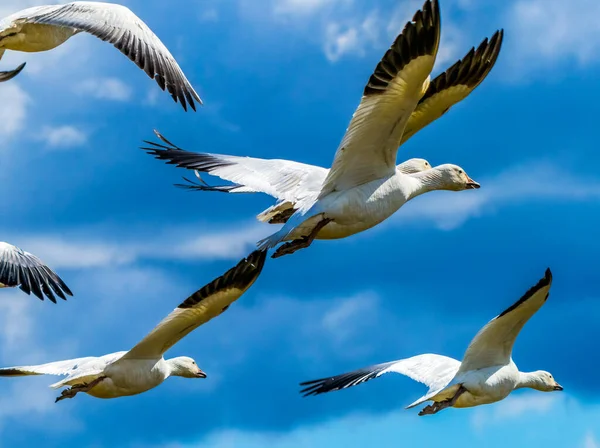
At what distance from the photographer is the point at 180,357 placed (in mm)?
15875

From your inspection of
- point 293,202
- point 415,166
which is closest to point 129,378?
point 293,202

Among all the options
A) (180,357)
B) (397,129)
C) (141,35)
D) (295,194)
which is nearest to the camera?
(397,129)

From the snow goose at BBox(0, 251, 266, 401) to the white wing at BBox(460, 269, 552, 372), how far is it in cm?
274

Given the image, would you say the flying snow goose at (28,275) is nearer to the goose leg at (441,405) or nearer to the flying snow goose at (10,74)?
the flying snow goose at (10,74)

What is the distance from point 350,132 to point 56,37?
4359 mm

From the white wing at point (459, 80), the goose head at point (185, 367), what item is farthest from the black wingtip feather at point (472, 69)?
the goose head at point (185, 367)

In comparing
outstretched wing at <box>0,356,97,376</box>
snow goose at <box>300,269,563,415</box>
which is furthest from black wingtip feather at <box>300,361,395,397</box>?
outstretched wing at <box>0,356,97,376</box>

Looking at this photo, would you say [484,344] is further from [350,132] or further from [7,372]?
[7,372]

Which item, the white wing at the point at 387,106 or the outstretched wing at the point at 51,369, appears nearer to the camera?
the white wing at the point at 387,106

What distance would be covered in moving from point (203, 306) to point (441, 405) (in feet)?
9.87

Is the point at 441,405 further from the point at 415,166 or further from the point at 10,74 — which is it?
the point at 10,74

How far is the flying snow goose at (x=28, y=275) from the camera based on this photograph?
591 inches

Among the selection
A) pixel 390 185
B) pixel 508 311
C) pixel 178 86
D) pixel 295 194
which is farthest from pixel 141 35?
pixel 508 311

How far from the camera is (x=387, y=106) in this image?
12023mm
